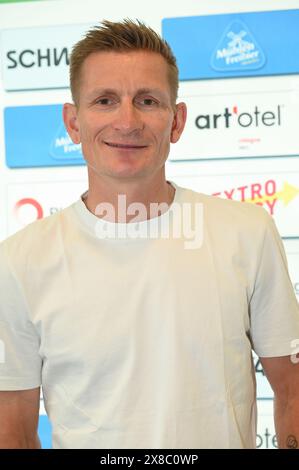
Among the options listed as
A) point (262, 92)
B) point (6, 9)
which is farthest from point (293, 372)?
point (6, 9)

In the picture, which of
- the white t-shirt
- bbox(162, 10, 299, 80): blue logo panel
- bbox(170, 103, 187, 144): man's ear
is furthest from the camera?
bbox(162, 10, 299, 80): blue logo panel

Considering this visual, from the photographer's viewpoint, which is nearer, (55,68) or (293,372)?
(293,372)

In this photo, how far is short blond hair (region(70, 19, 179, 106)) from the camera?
1.17m

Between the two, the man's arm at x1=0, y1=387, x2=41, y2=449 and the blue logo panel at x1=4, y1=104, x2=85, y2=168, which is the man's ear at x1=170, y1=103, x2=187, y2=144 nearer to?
the man's arm at x1=0, y1=387, x2=41, y2=449

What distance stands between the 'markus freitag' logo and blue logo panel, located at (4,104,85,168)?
451 millimetres

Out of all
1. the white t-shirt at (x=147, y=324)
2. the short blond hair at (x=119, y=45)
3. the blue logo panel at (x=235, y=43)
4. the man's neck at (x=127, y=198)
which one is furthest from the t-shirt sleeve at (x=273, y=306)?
the blue logo panel at (x=235, y=43)

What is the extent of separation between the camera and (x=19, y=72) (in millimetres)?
2004

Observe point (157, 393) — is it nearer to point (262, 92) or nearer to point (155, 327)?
point (155, 327)

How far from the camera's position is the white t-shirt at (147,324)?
3.67 ft

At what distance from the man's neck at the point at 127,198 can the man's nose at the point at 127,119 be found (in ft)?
0.29

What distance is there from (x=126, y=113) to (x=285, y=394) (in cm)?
53

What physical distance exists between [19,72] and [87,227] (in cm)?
94

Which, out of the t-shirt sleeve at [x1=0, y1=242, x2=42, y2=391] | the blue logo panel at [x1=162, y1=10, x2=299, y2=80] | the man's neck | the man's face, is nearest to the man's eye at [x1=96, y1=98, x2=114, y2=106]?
the man's face

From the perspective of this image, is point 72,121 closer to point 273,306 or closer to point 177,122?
point 177,122
